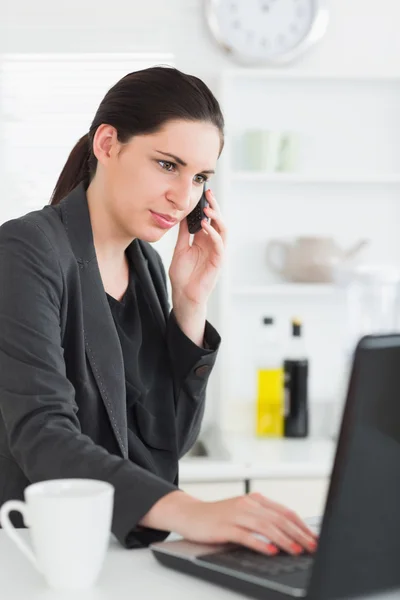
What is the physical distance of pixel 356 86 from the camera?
10.3 ft

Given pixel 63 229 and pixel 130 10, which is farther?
pixel 130 10

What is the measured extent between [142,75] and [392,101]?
67.8 inches

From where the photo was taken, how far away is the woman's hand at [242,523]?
975 millimetres

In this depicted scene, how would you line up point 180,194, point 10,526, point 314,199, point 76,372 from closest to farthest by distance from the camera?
point 10,526 < point 76,372 < point 180,194 < point 314,199

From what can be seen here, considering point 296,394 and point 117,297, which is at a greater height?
point 117,297

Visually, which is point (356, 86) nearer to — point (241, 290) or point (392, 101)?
point (392, 101)

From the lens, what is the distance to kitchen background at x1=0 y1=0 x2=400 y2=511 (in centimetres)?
301

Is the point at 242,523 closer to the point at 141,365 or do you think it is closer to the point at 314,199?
the point at 141,365

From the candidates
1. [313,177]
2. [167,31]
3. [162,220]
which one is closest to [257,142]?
[313,177]

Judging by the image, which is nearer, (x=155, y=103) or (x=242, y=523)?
A: (x=242, y=523)

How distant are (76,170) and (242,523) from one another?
0.96 meters

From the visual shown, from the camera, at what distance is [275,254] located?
3.08 metres

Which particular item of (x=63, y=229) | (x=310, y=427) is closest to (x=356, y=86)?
(x=310, y=427)

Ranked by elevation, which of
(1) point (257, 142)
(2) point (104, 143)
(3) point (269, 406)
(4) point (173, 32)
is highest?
(4) point (173, 32)
